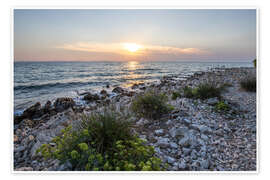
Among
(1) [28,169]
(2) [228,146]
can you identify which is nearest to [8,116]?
(1) [28,169]

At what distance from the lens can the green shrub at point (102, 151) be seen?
6.21ft

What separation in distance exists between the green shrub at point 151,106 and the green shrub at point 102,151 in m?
1.52

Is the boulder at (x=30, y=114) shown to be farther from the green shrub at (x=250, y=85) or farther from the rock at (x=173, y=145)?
the green shrub at (x=250, y=85)

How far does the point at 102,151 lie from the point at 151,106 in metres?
2.02

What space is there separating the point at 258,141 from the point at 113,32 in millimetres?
3780

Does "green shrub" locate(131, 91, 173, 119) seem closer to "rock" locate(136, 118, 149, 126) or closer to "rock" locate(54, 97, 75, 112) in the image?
Result: "rock" locate(136, 118, 149, 126)

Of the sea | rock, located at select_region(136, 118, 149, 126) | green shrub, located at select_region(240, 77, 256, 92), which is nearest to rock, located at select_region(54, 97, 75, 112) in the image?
the sea

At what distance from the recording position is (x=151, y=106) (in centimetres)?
391

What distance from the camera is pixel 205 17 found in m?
3.10

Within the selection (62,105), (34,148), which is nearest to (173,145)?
(34,148)

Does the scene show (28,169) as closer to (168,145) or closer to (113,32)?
(168,145)

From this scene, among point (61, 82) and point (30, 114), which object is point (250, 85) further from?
point (61, 82)

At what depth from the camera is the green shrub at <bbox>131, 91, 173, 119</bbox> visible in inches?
154

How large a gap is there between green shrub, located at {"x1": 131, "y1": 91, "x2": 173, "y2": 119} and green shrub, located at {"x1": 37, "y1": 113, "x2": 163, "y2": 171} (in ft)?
4.99
